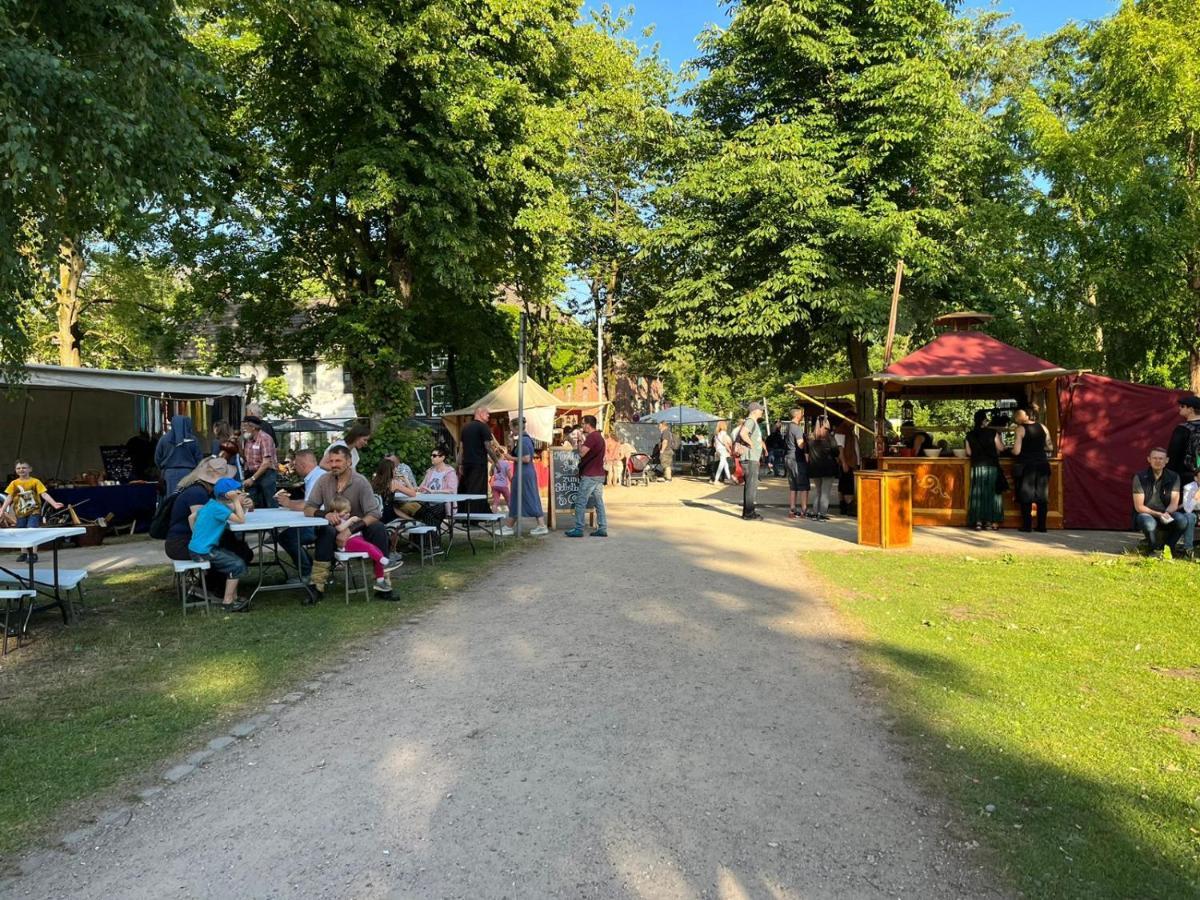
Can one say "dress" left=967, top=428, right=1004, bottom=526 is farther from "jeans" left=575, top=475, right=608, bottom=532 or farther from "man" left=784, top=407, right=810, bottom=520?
"jeans" left=575, top=475, right=608, bottom=532

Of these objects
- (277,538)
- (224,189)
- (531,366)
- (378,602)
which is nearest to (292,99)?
(224,189)

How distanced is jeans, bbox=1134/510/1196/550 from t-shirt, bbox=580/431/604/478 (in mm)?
6881

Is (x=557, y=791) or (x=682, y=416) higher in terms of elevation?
(x=682, y=416)

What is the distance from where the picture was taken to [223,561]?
7258 mm

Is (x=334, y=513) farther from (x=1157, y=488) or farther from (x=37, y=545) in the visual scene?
(x=1157, y=488)

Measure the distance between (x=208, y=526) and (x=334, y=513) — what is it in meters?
1.08

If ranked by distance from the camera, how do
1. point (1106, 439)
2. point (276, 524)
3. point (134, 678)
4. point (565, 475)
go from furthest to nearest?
point (565, 475) < point (1106, 439) < point (276, 524) < point (134, 678)

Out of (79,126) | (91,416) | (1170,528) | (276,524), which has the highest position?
(79,126)

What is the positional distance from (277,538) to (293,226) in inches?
479

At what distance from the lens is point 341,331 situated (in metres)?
16.3

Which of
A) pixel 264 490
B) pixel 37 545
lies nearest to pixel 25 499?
pixel 264 490

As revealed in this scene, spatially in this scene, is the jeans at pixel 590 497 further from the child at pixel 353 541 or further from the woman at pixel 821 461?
the child at pixel 353 541

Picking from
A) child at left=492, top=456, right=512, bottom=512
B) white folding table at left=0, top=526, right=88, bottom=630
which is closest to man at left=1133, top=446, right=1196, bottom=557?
child at left=492, top=456, right=512, bottom=512

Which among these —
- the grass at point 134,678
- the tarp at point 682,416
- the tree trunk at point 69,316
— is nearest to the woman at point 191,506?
the grass at point 134,678
